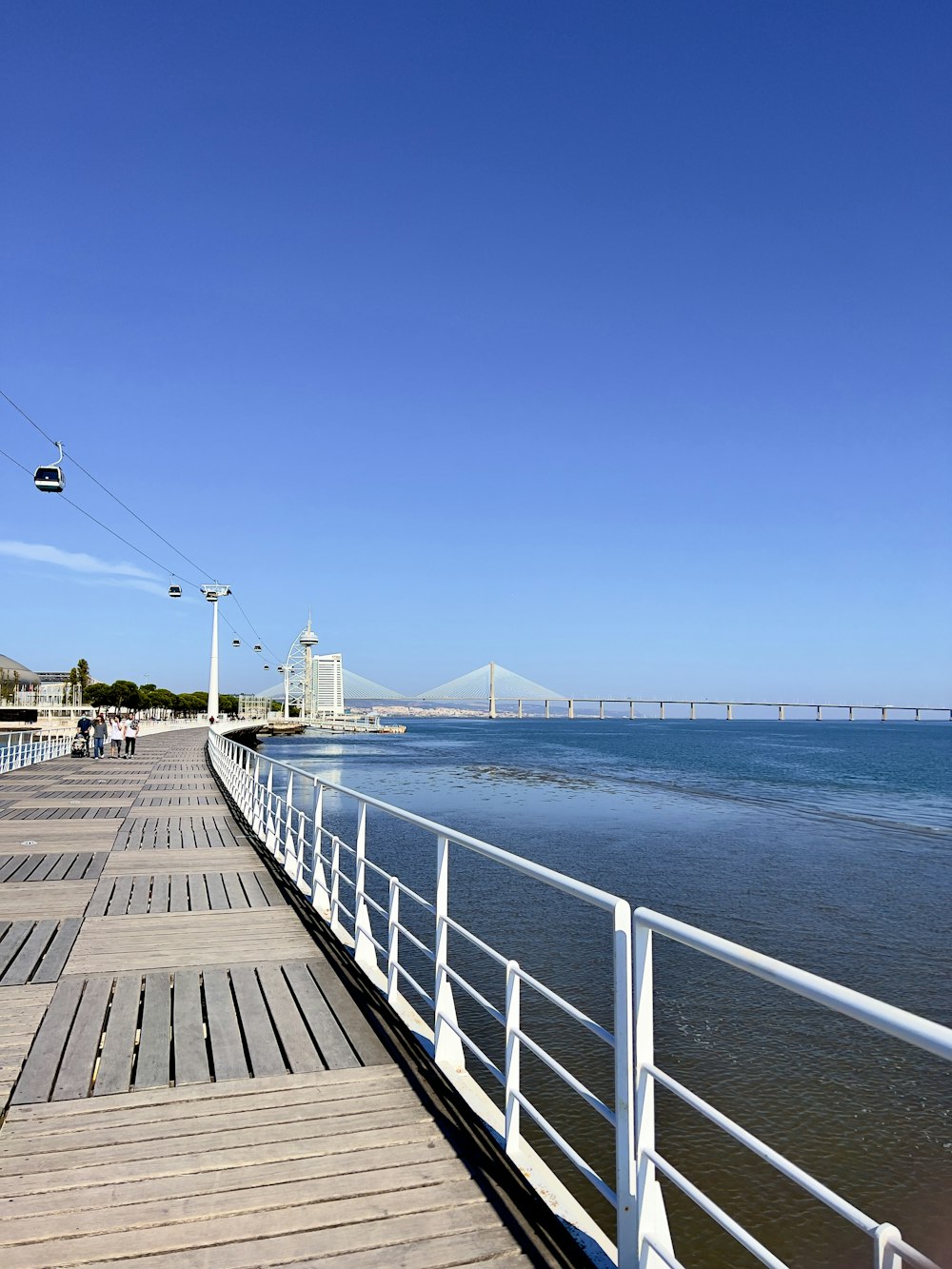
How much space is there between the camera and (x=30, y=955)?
557 centimetres

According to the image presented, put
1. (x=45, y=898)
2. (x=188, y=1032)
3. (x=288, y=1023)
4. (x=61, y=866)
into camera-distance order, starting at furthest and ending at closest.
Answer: (x=61, y=866)
(x=45, y=898)
(x=288, y=1023)
(x=188, y=1032)

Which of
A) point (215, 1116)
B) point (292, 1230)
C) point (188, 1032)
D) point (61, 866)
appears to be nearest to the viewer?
point (292, 1230)

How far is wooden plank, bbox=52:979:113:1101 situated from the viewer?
3.61 meters

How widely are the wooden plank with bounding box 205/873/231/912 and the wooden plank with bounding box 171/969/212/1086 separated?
180 centimetres

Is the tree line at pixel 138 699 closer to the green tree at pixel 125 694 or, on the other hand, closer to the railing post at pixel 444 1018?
the green tree at pixel 125 694

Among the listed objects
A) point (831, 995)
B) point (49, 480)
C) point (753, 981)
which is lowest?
point (753, 981)

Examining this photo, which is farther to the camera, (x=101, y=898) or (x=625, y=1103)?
(x=101, y=898)

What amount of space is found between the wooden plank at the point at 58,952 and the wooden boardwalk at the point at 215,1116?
2 cm

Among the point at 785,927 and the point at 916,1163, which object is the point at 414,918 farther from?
the point at 916,1163

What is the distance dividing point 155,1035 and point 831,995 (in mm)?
3542

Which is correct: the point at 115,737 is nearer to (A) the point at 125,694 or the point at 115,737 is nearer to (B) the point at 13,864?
(B) the point at 13,864

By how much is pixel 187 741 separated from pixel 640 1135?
35394 mm

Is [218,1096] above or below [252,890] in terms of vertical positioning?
above

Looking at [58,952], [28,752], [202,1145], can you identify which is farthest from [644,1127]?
[28,752]
